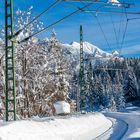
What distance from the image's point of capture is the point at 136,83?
17450 centimetres

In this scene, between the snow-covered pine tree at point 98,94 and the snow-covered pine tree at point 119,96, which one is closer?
the snow-covered pine tree at point 119,96

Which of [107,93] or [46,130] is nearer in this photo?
[46,130]

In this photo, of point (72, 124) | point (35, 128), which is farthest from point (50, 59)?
point (35, 128)

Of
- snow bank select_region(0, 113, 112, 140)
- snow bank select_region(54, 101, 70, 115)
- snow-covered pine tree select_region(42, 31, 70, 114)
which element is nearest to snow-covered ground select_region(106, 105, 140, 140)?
snow bank select_region(0, 113, 112, 140)

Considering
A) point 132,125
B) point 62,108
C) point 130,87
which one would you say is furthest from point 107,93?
point 62,108

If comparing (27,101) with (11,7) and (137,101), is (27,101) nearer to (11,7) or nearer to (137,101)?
(11,7)

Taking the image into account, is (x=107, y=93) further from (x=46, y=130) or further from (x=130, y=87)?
(x=46, y=130)

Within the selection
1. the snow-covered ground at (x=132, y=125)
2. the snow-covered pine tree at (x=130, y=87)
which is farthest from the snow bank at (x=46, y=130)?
the snow-covered pine tree at (x=130, y=87)

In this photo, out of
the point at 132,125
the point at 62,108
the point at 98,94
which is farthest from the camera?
the point at 98,94

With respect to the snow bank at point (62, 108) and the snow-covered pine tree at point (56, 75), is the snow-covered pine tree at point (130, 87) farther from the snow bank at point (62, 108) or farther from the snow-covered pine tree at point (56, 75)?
the snow bank at point (62, 108)

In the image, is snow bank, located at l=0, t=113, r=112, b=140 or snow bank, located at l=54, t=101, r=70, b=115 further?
snow bank, located at l=54, t=101, r=70, b=115

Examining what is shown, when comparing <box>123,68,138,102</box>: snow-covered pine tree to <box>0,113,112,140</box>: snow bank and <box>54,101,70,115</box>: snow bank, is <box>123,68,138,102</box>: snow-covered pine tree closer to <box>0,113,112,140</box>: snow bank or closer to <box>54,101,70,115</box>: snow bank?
<box>54,101,70,115</box>: snow bank

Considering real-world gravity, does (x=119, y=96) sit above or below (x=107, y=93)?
below

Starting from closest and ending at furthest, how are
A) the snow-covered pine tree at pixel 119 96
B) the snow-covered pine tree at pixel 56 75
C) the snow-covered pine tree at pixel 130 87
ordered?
the snow-covered pine tree at pixel 56 75
the snow-covered pine tree at pixel 119 96
the snow-covered pine tree at pixel 130 87
